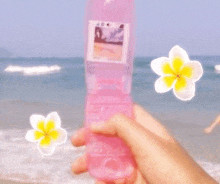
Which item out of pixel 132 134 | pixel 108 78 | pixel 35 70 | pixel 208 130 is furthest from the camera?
pixel 35 70

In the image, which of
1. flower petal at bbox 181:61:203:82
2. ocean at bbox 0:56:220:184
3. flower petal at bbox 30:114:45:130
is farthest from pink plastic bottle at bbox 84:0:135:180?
ocean at bbox 0:56:220:184

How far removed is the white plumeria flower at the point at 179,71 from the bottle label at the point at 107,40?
0.24 m

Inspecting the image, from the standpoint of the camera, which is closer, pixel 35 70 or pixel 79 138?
pixel 79 138

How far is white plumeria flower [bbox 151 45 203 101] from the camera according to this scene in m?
2.23

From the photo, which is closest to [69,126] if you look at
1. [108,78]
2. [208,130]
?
[208,130]

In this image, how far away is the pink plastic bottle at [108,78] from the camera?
7.04ft

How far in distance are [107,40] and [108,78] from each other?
539mm

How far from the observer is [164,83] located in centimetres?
220

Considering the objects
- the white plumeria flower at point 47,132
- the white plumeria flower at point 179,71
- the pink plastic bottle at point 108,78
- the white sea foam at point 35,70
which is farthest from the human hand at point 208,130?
the white sea foam at point 35,70

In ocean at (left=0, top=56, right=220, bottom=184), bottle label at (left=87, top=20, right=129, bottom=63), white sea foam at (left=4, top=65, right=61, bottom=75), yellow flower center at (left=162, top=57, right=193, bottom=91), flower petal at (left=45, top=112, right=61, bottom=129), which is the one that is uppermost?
bottle label at (left=87, top=20, right=129, bottom=63)

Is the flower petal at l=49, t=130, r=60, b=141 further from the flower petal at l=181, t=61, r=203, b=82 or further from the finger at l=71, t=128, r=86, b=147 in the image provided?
the flower petal at l=181, t=61, r=203, b=82

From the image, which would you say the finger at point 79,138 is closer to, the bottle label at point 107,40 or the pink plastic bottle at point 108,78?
the pink plastic bottle at point 108,78

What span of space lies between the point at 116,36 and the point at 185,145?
4.92 m

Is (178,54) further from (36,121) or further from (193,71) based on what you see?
(36,121)
